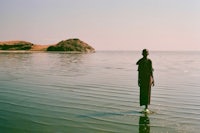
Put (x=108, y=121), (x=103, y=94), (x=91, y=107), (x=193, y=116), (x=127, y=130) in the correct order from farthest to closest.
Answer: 1. (x=103, y=94)
2. (x=91, y=107)
3. (x=193, y=116)
4. (x=108, y=121)
5. (x=127, y=130)

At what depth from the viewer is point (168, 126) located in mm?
9156

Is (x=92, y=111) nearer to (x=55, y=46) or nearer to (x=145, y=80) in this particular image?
→ (x=145, y=80)

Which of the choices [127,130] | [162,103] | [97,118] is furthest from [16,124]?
[162,103]

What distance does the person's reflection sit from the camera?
8.66 m

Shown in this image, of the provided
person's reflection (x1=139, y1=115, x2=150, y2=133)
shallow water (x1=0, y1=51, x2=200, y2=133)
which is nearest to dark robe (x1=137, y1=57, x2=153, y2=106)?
shallow water (x1=0, y1=51, x2=200, y2=133)

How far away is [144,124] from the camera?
935 centimetres

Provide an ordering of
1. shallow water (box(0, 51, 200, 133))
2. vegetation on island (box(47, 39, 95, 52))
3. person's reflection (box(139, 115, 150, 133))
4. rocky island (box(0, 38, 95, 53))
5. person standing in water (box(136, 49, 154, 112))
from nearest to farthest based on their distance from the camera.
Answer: person's reflection (box(139, 115, 150, 133)) < shallow water (box(0, 51, 200, 133)) < person standing in water (box(136, 49, 154, 112)) < rocky island (box(0, 38, 95, 53)) < vegetation on island (box(47, 39, 95, 52))

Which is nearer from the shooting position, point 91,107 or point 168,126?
point 168,126

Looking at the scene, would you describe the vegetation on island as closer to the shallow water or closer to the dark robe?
the shallow water

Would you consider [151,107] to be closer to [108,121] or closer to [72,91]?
[108,121]

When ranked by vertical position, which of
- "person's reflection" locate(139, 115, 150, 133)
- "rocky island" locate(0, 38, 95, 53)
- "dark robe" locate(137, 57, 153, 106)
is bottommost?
"person's reflection" locate(139, 115, 150, 133)

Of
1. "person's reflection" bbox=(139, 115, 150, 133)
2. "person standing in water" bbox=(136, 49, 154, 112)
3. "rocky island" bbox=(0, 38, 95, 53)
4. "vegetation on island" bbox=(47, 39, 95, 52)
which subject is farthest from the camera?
"vegetation on island" bbox=(47, 39, 95, 52)

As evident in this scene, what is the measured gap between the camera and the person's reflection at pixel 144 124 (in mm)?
8664

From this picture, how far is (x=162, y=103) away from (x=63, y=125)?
19.5 ft
